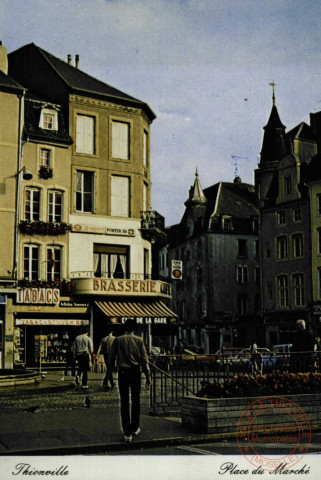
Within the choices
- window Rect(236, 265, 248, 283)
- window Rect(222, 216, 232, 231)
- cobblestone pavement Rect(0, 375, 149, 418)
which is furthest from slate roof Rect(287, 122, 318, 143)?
cobblestone pavement Rect(0, 375, 149, 418)

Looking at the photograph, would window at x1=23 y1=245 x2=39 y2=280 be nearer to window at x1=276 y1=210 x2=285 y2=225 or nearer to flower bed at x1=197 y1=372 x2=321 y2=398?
window at x1=276 y1=210 x2=285 y2=225

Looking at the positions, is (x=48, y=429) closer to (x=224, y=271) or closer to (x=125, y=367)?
(x=125, y=367)

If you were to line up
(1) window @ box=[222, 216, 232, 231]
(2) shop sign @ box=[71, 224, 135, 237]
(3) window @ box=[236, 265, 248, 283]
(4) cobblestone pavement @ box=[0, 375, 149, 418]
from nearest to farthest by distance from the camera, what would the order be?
(4) cobblestone pavement @ box=[0, 375, 149, 418] < (2) shop sign @ box=[71, 224, 135, 237] < (3) window @ box=[236, 265, 248, 283] < (1) window @ box=[222, 216, 232, 231]

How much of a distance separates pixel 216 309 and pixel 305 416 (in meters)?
49.1

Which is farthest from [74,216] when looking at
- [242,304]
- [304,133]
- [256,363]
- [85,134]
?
[242,304]

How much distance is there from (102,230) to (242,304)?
27.5 meters

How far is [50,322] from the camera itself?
34.8m

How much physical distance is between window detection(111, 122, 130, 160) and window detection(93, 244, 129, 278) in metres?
4.97

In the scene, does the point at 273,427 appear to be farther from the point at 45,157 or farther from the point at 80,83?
the point at 80,83

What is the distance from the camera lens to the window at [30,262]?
35.0 m

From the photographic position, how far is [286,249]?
51719mm

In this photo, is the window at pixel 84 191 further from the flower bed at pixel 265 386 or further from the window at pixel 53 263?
the flower bed at pixel 265 386

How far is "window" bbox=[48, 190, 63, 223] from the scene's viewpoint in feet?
119

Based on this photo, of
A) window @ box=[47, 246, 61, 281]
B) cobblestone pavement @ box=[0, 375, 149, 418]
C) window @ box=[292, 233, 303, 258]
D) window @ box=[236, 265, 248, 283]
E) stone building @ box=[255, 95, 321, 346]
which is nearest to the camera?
cobblestone pavement @ box=[0, 375, 149, 418]
